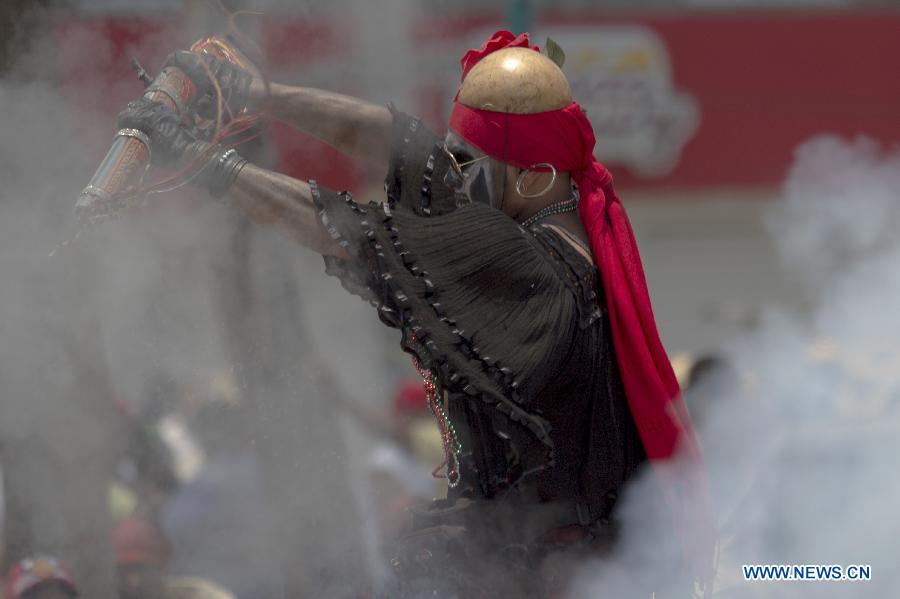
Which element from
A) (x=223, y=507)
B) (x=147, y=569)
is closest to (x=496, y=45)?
(x=223, y=507)

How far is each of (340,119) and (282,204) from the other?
68cm

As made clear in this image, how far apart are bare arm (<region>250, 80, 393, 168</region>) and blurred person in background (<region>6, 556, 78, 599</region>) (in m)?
1.97

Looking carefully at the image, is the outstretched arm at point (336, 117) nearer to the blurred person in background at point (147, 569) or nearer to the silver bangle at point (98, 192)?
the silver bangle at point (98, 192)

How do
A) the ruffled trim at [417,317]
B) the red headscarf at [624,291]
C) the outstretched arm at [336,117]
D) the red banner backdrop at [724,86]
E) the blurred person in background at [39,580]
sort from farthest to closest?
the red banner backdrop at [724,86] < the blurred person in background at [39,580] < the outstretched arm at [336,117] < the red headscarf at [624,291] < the ruffled trim at [417,317]

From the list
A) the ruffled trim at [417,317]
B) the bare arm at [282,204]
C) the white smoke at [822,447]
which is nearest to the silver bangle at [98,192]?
the bare arm at [282,204]

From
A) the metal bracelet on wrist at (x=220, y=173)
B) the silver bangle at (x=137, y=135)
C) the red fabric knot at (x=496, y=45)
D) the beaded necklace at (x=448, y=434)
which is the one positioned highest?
the red fabric knot at (x=496, y=45)

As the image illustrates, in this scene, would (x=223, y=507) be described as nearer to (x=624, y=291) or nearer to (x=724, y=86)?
(x=624, y=291)

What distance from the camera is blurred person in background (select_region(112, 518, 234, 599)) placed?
4.00 meters

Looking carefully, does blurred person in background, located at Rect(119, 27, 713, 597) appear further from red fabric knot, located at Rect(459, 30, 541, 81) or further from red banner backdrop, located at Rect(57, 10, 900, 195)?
red banner backdrop, located at Rect(57, 10, 900, 195)

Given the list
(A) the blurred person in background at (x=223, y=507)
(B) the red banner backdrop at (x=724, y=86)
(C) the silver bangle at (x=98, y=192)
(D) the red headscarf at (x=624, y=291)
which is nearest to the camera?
(C) the silver bangle at (x=98, y=192)

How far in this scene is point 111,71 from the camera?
353 centimetres

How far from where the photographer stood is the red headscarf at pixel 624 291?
2676 millimetres

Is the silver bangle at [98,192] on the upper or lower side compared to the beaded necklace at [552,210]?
lower

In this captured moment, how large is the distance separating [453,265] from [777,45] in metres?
11.8
